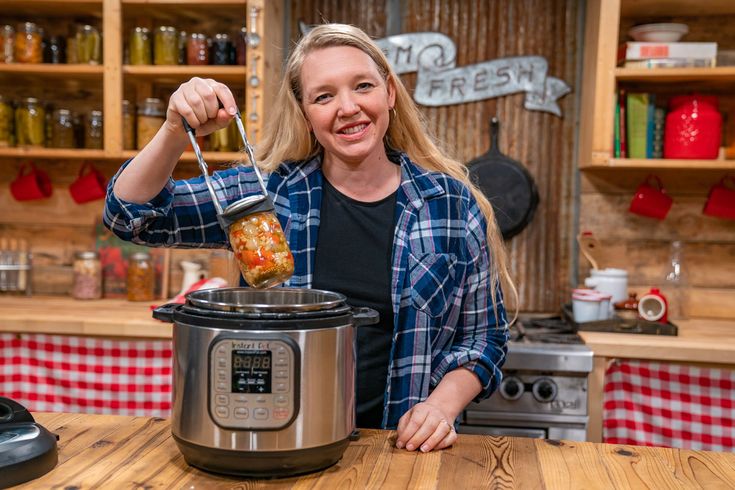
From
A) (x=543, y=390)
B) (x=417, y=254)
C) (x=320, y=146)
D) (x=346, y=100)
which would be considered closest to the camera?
→ (x=346, y=100)

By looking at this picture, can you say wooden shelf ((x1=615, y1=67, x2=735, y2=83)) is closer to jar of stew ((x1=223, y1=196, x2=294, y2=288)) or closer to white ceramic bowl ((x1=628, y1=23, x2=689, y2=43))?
white ceramic bowl ((x1=628, y1=23, x2=689, y2=43))

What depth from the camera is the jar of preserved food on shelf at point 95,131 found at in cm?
272

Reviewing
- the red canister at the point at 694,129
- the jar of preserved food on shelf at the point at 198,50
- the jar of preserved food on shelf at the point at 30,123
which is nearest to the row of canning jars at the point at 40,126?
the jar of preserved food on shelf at the point at 30,123

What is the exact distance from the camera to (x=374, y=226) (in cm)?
148

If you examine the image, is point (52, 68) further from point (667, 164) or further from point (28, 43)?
point (667, 164)

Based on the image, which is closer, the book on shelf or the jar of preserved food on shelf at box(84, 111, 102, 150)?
the book on shelf

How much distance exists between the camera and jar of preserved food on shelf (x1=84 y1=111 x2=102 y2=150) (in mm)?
2719

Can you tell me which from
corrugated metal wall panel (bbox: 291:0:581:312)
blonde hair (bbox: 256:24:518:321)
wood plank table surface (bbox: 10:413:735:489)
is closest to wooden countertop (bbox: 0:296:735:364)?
corrugated metal wall panel (bbox: 291:0:581:312)

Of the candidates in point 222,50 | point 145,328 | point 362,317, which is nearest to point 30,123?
point 222,50

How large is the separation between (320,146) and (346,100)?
0.23 m

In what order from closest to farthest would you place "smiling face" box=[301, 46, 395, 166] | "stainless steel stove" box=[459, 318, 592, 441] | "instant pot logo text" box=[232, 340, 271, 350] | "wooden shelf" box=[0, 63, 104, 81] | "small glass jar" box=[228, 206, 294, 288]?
1. "instant pot logo text" box=[232, 340, 271, 350]
2. "small glass jar" box=[228, 206, 294, 288]
3. "smiling face" box=[301, 46, 395, 166]
4. "stainless steel stove" box=[459, 318, 592, 441]
5. "wooden shelf" box=[0, 63, 104, 81]

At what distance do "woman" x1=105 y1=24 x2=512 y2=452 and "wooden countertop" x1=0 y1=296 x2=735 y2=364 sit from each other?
2.74ft

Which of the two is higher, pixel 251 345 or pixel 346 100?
pixel 346 100

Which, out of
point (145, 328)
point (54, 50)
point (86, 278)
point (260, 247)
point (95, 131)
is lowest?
point (145, 328)
